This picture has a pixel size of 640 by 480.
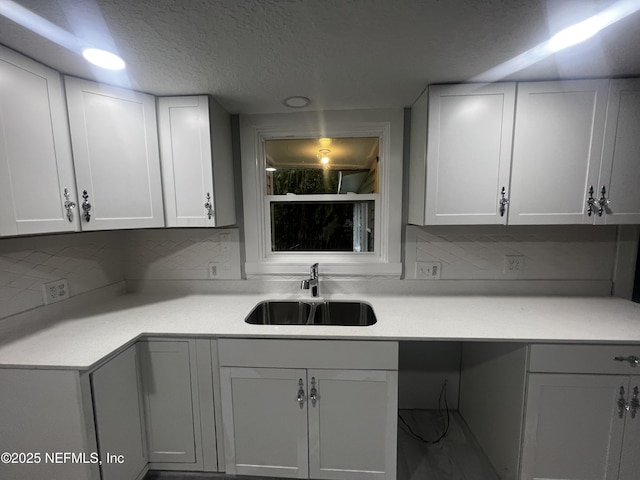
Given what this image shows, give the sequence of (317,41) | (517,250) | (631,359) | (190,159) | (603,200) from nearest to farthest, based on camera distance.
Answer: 1. (317,41)
2. (631,359)
3. (603,200)
4. (190,159)
5. (517,250)

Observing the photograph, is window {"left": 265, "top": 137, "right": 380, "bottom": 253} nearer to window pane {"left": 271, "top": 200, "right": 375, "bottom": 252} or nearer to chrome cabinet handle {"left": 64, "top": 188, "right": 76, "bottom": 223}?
window pane {"left": 271, "top": 200, "right": 375, "bottom": 252}

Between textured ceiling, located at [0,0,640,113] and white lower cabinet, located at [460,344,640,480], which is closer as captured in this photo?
textured ceiling, located at [0,0,640,113]

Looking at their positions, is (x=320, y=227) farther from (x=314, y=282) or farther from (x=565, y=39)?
(x=565, y=39)

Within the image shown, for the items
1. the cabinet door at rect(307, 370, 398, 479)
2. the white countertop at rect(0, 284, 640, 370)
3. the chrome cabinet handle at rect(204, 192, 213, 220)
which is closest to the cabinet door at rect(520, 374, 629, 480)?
the white countertop at rect(0, 284, 640, 370)

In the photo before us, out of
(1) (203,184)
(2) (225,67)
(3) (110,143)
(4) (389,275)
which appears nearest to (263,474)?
(4) (389,275)

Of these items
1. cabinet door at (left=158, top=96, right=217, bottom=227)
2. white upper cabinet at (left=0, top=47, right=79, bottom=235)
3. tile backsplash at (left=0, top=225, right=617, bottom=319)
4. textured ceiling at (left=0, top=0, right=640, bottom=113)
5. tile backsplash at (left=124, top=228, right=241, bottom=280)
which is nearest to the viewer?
textured ceiling at (left=0, top=0, right=640, bottom=113)

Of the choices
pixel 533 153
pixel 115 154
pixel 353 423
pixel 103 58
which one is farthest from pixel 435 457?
pixel 103 58

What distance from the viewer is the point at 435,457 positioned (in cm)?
155

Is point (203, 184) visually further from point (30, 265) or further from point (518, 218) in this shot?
point (518, 218)

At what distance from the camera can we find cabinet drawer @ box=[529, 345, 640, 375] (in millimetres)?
1157

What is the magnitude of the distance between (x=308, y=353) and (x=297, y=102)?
1.44 metres

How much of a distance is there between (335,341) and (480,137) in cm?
132

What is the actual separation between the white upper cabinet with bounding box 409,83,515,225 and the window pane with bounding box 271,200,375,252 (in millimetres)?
558

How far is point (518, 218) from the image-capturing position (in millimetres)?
1426
